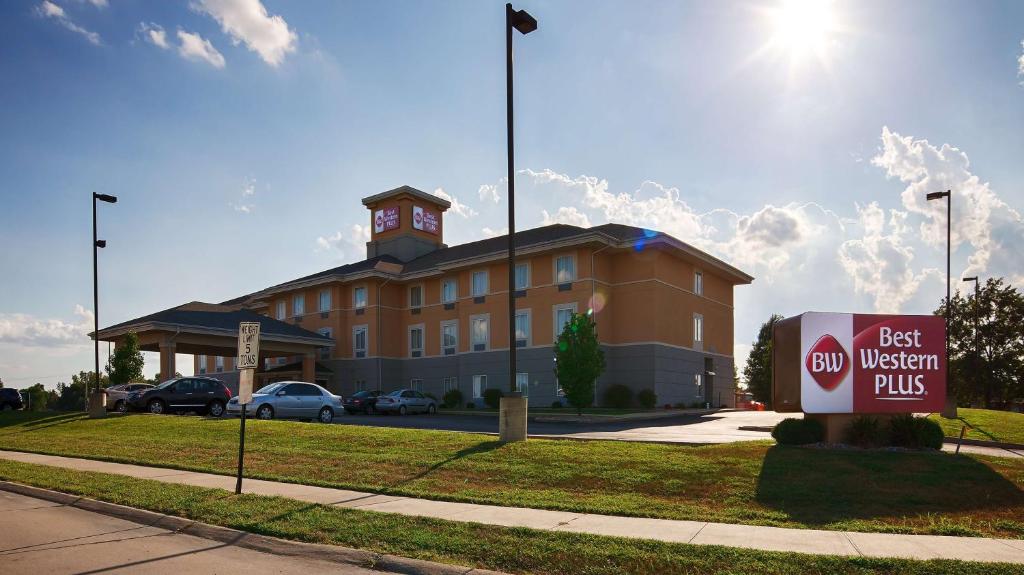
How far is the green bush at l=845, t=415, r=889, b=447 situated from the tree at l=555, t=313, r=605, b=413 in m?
19.8

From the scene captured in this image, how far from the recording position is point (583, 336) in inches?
1406

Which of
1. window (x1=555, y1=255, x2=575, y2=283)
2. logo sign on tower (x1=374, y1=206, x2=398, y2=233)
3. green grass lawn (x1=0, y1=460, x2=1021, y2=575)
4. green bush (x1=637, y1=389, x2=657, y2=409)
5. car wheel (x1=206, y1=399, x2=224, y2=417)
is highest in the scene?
logo sign on tower (x1=374, y1=206, x2=398, y2=233)

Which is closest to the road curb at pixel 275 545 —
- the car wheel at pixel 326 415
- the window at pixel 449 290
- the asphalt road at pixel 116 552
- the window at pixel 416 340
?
the asphalt road at pixel 116 552

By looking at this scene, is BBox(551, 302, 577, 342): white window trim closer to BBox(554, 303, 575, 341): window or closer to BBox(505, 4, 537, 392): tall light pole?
BBox(554, 303, 575, 341): window

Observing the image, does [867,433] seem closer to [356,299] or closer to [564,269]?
[564,269]

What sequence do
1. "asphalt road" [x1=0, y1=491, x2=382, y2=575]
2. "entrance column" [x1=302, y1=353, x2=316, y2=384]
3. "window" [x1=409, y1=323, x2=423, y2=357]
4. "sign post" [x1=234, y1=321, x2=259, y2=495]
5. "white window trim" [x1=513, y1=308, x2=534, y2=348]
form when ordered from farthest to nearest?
1. "window" [x1=409, y1=323, x2=423, y2=357]
2. "entrance column" [x1=302, y1=353, x2=316, y2=384]
3. "white window trim" [x1=513, y1=308, x2=534, y2=348]
4. "sign post" [x1=234, y1=321, x2=259, y2=495]
5. "asphalt road" [x1=0, y1=491, x2=382, y2=575]

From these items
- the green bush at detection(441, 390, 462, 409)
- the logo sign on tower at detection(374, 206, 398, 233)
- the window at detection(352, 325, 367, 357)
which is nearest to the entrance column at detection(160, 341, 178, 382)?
the window at detection(352, 325, 367, 357)

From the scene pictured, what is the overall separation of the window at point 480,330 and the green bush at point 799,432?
31416mm

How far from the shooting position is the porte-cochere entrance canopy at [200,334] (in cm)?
4084

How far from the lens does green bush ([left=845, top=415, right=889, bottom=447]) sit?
15.1m

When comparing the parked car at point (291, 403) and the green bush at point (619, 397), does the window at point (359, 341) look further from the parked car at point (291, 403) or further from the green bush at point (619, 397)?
the parked car at point (291, 403)

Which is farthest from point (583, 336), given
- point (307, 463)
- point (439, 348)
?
point (307, 463)

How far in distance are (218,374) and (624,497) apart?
58.4 metres

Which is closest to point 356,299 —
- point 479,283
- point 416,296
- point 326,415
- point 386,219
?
point 416,296
